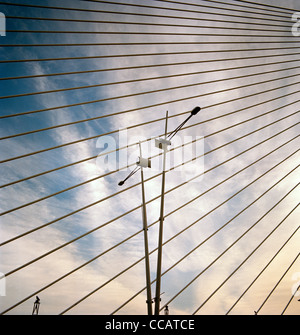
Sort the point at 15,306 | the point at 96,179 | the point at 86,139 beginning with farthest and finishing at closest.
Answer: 1. the point at 86,139
2. the point at 96,179
3. the point at 15,306

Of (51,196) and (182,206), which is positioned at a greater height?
(51,196)

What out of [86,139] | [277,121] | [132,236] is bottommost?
[132,236]

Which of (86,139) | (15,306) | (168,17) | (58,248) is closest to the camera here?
(15,306)

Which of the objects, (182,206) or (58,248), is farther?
(182,206)

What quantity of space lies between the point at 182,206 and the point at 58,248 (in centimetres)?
368

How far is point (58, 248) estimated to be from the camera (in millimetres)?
5457

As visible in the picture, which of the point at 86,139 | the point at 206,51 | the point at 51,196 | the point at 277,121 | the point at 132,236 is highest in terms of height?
the point at 206,51
